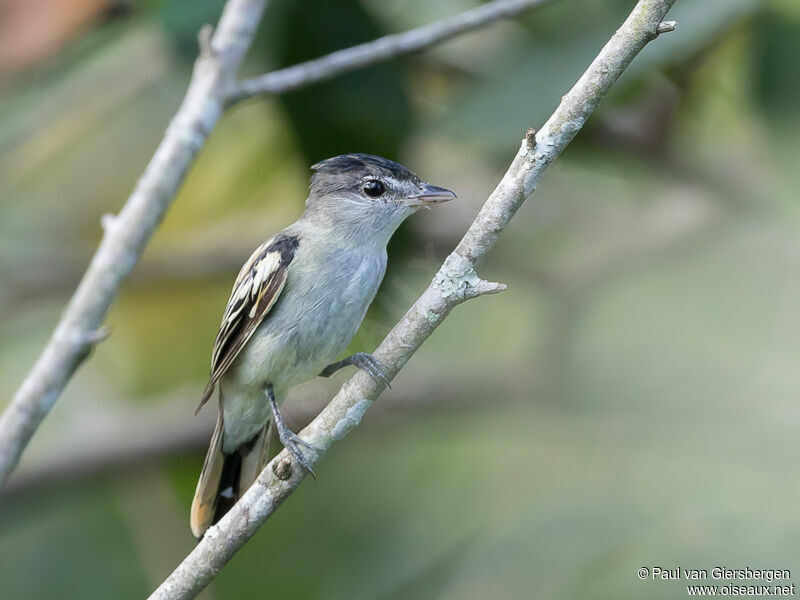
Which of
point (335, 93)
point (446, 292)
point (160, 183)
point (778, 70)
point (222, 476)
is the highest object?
point (335, 93)

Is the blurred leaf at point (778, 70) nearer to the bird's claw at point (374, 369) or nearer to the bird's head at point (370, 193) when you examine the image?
the bird's head at point (370, 193)

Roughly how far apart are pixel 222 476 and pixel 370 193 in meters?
1.25

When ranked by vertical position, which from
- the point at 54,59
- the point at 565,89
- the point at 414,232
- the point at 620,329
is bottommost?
the point at 620,329

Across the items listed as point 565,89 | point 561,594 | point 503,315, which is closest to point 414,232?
point 565,89

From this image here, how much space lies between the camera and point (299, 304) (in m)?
3.56

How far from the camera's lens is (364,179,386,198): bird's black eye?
380cm

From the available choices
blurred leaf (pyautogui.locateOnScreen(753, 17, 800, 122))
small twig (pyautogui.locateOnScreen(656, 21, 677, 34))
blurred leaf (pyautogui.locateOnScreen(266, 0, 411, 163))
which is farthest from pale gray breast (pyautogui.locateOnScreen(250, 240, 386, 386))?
blurred leaf (pyautogui.locateOnScreen(753, 17, 800, 122))

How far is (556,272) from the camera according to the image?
591 centimetres

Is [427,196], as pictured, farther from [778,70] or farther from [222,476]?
[778,70]

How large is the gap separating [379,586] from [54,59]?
10.4 ft

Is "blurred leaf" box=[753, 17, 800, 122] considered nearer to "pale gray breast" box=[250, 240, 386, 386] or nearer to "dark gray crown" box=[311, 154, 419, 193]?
"dark gray crown" box=[311, 154, 419, 193]

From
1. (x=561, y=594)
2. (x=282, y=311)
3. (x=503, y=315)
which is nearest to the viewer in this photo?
(x=282, y=311)

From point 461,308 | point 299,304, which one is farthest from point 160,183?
point 461,308

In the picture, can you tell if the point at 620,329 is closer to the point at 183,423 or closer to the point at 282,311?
the point at 183,423
